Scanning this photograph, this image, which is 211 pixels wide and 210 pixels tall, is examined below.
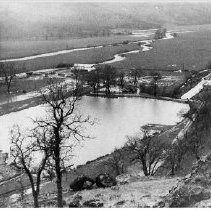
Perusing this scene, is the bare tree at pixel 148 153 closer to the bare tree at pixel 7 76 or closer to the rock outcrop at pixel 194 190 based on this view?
the rock outcrop at pixel 194 190

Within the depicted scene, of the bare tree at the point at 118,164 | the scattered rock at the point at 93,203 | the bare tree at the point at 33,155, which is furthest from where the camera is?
the bare tree at the point at 118,164

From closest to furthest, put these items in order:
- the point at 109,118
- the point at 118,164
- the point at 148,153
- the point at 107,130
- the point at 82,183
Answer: the point at 82,183
the point at 148,153
the point at 118,164
the point at 107,130
the point at 109,118

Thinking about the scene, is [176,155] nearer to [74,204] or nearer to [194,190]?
[74,204]

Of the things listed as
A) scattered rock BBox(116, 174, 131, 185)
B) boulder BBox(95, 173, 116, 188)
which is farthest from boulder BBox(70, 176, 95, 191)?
scattered rock BBox(116, 174, 131, 185)

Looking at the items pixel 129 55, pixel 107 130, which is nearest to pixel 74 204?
pixel 107 130

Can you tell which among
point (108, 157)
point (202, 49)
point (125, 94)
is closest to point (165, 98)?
point (125, 94)

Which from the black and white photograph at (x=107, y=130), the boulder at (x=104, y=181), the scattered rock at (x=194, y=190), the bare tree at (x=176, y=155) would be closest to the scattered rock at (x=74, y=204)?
the black and white photograph at (x=107, y=130)

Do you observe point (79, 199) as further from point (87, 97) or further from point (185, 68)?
point (185, 68)

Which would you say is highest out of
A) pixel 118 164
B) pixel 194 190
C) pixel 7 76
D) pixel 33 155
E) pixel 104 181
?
pixel 194 190
